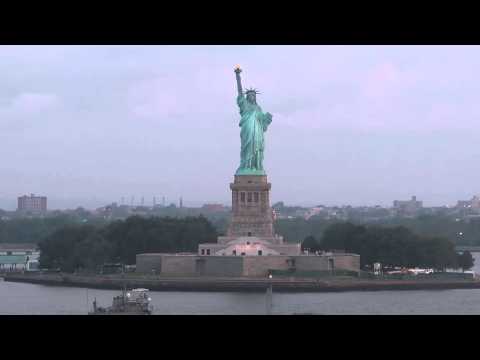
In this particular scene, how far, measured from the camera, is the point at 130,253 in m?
28.0

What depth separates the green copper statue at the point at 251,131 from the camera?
25.1 metres

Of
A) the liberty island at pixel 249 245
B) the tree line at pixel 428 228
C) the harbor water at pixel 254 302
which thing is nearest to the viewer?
the harbor water at pixel 254 302

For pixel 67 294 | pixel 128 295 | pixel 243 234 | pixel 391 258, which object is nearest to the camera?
pixel 128 295

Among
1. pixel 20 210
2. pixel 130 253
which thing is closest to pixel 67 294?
pixel 130 253

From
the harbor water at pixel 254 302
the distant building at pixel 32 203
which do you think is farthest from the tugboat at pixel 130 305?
the distant building at pixel 32 203

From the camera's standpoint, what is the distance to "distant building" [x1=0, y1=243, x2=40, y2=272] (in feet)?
109

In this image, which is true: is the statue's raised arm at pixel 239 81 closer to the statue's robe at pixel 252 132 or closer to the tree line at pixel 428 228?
the statue's robe at pixel 252 132

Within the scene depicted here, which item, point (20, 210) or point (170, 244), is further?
point (20, 210)

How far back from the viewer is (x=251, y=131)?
25.0 meters

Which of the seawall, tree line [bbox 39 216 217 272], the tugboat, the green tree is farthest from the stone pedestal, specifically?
the tugboat
